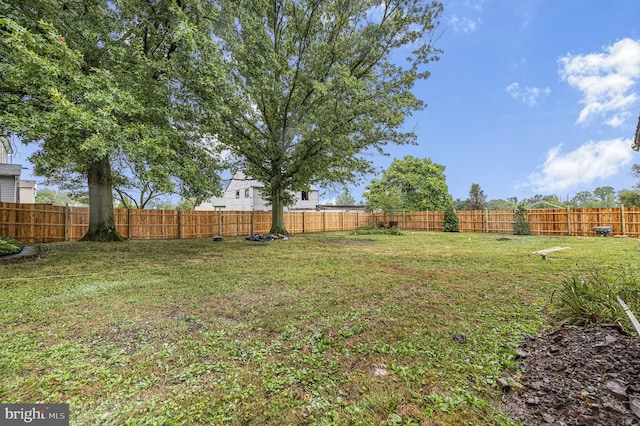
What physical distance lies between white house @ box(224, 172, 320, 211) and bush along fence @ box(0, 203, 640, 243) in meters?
6.85

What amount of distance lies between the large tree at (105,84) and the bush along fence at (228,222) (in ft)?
8.39

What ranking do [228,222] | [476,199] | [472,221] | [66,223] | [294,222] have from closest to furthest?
1. [66,223]
2. [228,222]
3. [472,221]
4. [294,222]
5. [476,199]

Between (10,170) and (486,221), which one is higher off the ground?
(10,170)

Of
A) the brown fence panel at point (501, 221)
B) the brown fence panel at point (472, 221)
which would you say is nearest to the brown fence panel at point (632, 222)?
the brown fence panel at point (501, 221)

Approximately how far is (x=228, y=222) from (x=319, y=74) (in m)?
9.06

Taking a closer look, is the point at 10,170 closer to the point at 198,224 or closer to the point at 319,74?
the point at 198,224

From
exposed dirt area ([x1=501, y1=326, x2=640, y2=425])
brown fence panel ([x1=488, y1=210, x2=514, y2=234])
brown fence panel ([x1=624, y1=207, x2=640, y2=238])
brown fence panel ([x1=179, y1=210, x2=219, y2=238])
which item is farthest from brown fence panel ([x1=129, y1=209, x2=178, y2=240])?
brown fence panel ([x1=624, y1=207, x2=640, y2=238])

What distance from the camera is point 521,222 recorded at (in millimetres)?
14938

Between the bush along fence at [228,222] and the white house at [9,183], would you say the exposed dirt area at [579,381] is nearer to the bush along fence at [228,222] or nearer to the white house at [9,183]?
the bush along fence at [228,222]

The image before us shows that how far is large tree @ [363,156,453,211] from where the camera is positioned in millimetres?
26469

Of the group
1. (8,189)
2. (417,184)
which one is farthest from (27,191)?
(417,184)

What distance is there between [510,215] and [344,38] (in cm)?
1393

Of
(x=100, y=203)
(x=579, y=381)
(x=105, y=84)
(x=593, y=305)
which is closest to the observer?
(x=579, y=381)

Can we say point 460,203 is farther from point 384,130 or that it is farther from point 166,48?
point 166,48
